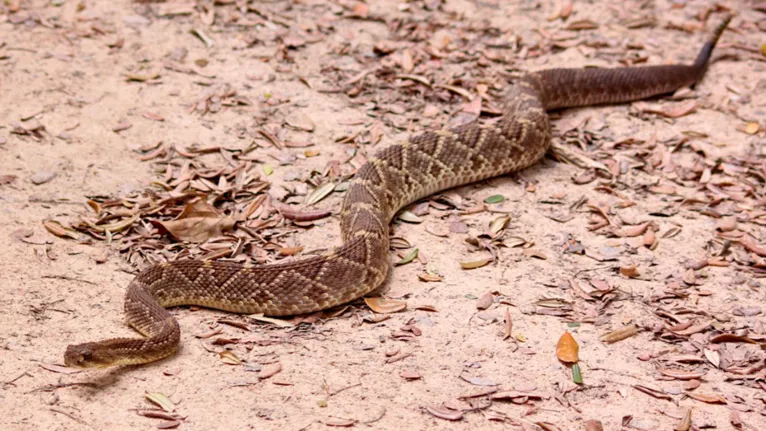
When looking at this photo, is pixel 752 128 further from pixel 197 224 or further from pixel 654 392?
pixel 197 224

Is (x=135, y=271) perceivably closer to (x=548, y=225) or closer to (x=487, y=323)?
(x=487, y=323)

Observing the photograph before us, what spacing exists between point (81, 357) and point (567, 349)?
12.3 ft

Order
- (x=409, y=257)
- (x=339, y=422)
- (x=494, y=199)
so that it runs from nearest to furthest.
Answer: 1. (x=339, y=422)
2. (x=409, y=257)
3. (x=494, y=199)

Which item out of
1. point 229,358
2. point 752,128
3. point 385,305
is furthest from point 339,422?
point 752,128

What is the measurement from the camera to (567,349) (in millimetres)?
6484

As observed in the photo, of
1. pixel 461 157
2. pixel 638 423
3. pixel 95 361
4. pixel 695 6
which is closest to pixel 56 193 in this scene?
pixel 95 361

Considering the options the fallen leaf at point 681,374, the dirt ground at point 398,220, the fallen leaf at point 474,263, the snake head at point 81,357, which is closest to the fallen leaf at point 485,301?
the dirt ground at point 398,220

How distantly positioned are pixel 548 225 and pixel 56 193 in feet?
16.4

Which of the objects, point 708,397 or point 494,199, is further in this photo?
point 494,199

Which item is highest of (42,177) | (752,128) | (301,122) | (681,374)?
(752,128)

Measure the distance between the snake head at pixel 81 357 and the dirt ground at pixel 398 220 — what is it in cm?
20

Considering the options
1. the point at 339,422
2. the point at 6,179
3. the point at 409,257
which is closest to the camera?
the point at 339,422

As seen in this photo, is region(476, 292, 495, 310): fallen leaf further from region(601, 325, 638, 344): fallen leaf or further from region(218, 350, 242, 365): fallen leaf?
region(218, 350, 242, 365): fallen leaf

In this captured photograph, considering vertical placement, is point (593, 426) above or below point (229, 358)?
above
